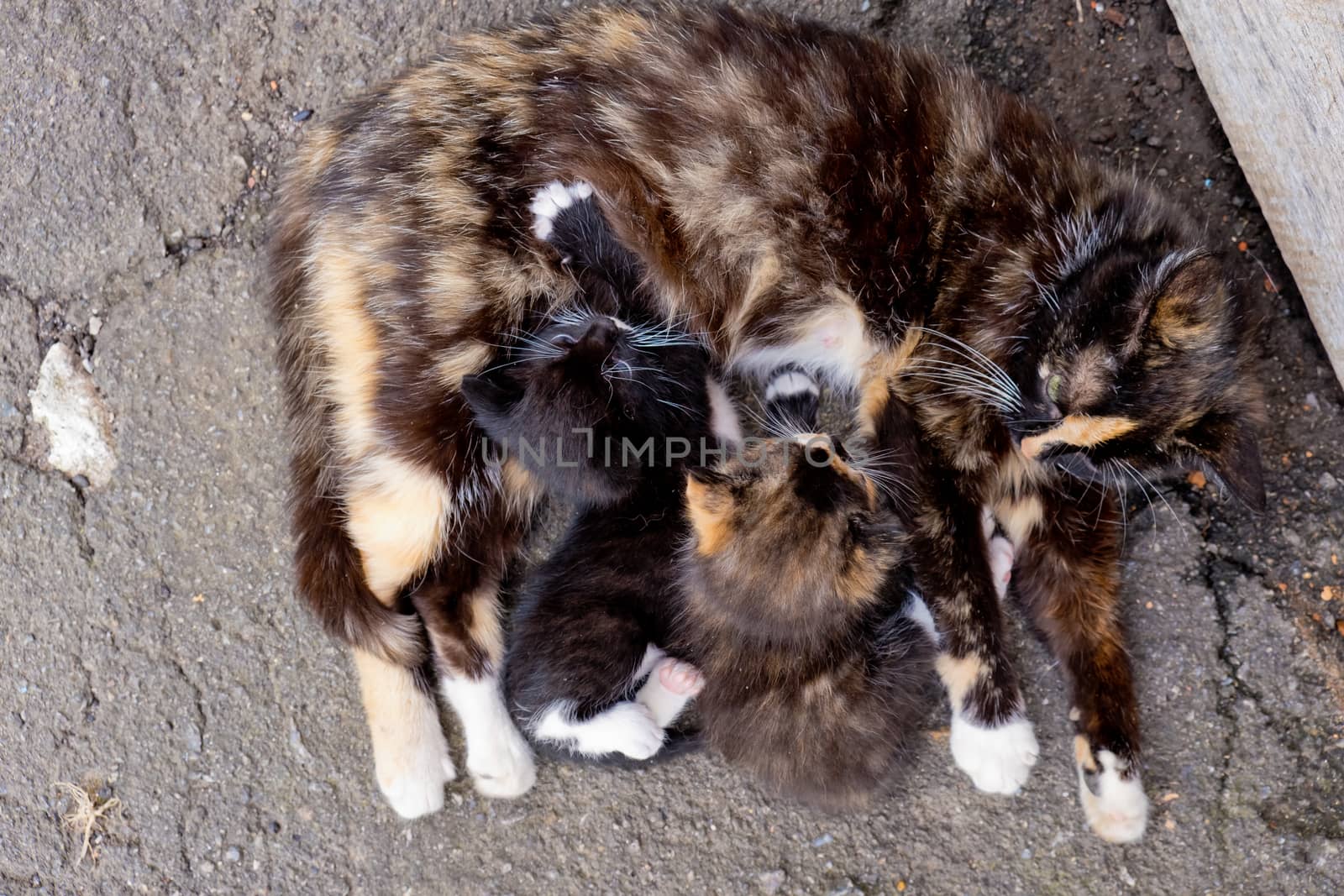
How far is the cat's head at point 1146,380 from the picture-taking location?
1.92 metres

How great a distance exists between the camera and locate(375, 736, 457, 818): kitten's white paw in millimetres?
A: 2338

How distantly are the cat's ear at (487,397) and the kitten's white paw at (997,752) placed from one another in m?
1.41

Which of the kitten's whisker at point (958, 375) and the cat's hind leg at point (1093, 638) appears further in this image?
the cat's hind leg at point (1093, 638)

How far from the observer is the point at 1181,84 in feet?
8.43

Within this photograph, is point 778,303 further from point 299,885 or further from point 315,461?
point 299,885

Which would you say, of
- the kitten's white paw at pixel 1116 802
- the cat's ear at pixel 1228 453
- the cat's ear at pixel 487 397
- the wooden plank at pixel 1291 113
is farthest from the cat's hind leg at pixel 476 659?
the wooden plank at pixel 1291 113

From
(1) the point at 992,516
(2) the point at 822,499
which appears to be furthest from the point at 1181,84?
(2) the point at 822,499

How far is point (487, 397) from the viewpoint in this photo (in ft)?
6.62

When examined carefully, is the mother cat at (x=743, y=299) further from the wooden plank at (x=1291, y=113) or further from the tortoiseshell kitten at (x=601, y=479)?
the wooden plank at (x=1291, y=113)

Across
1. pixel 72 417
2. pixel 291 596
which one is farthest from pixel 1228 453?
pixel 72 417

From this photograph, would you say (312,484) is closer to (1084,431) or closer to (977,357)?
(977,357)

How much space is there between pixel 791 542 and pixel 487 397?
77 cm

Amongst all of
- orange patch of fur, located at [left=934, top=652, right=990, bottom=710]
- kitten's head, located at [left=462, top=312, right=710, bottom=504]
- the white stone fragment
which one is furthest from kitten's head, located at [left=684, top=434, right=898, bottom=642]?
the white stone fragment

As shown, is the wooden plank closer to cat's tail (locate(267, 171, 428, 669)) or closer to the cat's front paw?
cat's tail (locate(267, 171, 428, 669))
